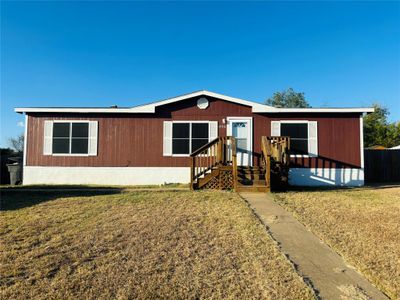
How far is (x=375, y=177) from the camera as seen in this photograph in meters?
14.0

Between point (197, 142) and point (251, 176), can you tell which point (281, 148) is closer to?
point (251, 176)

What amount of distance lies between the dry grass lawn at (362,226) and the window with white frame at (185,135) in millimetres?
4269

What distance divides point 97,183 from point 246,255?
9.09m

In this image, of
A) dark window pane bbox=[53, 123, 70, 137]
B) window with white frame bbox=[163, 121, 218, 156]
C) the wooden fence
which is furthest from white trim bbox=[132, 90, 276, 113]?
the wooden fence

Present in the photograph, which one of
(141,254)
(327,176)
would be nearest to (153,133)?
(327,176)

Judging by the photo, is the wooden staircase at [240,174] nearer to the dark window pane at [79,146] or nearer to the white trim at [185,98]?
the white trim at [185,98]

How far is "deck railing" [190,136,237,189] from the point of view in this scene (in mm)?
9320

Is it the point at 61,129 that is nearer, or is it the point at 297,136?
the point at 297,136

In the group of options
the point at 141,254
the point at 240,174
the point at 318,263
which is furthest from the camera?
the point at 240,174

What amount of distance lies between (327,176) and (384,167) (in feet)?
15.6

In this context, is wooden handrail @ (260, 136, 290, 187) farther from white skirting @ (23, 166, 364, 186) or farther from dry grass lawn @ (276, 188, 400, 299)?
white skirting @ (23, 166, 364, 186)

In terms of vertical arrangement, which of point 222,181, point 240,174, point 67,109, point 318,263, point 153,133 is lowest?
point 318,263

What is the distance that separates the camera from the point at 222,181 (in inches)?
372

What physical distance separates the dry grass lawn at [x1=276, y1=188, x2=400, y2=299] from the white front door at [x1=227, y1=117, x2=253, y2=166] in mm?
3238
